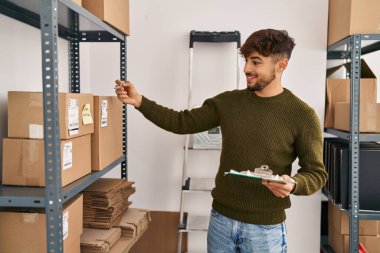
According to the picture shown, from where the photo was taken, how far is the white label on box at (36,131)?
1.40 metres

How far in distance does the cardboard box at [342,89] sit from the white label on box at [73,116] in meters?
1.61

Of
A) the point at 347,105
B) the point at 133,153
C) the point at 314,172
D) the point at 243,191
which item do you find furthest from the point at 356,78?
the point at 133,153

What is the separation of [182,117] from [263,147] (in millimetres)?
427

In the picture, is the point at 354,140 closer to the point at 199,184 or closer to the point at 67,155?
the point at 199,184

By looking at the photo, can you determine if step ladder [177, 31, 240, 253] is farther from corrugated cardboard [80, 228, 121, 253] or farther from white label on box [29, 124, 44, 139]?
white label on box [29, 124, 44, 139]

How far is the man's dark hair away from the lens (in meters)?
1.60

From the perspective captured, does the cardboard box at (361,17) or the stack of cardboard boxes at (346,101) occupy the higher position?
the cardboard box at (361,17)

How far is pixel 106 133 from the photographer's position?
1865 mm

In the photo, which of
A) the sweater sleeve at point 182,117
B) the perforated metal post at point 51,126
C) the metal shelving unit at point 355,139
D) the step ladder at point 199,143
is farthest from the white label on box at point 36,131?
the metal shelving unit at point 355,139

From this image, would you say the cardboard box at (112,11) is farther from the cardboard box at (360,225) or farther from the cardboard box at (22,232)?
the cardboard box at (360,225)

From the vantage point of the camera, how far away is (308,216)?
280 cm

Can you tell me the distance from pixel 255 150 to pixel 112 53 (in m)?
1.66

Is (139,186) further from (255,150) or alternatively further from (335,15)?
(335,15)

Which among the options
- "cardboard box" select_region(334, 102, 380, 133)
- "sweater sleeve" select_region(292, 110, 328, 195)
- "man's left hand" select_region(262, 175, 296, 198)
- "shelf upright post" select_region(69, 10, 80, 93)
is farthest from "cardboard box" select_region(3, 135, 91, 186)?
"cardboard box" select_region(334, 102, 380, 133)
